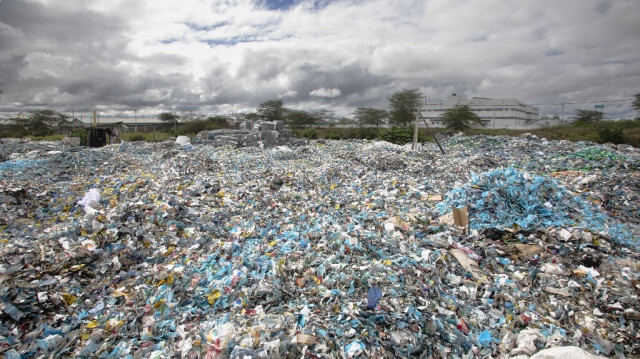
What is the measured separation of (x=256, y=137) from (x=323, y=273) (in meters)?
13.0

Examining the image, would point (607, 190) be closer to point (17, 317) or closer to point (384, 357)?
point (384, 357)

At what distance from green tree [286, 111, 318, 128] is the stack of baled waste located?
45.5 ft

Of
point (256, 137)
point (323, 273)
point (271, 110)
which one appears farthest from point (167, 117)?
point (323, 273)

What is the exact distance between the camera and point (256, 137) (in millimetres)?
15312

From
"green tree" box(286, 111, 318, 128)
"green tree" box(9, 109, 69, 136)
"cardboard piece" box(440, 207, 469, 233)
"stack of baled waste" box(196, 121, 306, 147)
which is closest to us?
"cardboard piece" box(440, 207, 469, 233)

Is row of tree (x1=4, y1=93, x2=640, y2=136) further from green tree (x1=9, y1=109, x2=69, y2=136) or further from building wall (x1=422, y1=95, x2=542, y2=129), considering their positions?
building wall (x1=422, y1=95, x2=542, y2=129)

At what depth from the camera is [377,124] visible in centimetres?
2966

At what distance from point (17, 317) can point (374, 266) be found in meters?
3.13

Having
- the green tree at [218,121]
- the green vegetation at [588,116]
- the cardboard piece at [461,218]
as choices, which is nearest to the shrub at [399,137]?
the cardboard piece at [461,218]

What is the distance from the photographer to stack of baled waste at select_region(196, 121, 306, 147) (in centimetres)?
1491

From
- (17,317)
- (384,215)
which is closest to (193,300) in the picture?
(17,317)

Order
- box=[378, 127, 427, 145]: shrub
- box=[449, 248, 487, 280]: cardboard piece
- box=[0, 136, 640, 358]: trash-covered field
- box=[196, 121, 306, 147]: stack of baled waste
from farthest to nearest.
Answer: box=[378, 127, 427, 145]: shrub, box=[196, 121, 306, 147]: stack of baled waste, box=[449, 248, 487, 280]: cardboard piece, box=[0, 136, 640, 358]: trash-covered field

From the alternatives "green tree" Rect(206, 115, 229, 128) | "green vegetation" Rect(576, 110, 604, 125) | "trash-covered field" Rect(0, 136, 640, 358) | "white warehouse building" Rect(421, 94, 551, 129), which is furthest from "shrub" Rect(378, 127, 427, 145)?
"white warehouse building" Rect(421, 94, 551, 129)

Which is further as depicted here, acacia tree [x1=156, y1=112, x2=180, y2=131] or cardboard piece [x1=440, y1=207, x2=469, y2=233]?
acacia tree [x1=156, y1=112, x2=180, y2=131]
